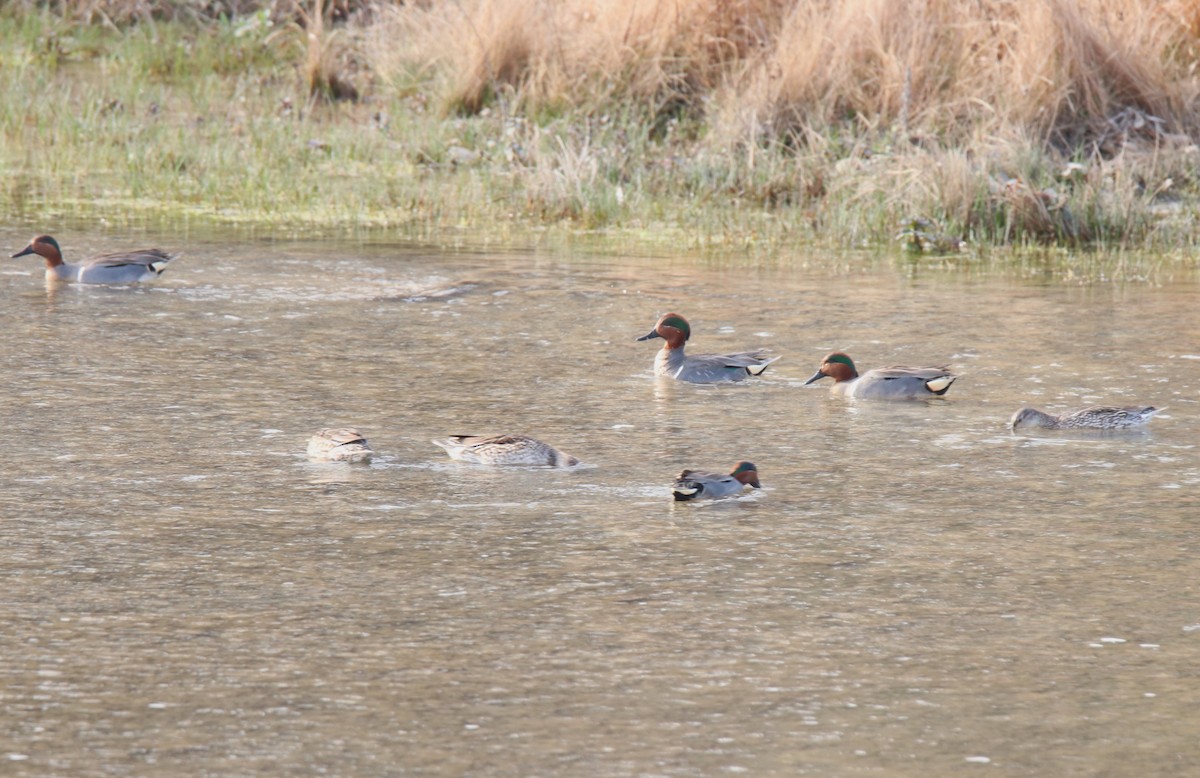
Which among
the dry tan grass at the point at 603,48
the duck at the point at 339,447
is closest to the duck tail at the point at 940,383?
the duck at the point at 339,447

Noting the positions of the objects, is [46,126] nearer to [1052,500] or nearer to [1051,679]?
[1052,500]

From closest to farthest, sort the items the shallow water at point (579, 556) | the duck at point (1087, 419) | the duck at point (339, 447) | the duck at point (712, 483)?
1. the shallow water at point (579, 556)
2. the duck at point (712, 483)
3. the duck at point (339, 447)
4. the duck at point (1087, 419)

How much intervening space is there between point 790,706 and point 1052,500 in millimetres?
2477

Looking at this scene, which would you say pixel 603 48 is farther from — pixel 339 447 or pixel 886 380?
pixel 339 447

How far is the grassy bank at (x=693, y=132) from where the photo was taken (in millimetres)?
14320

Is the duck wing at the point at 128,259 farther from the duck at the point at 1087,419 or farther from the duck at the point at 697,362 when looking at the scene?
the duck at the point at 1087,419

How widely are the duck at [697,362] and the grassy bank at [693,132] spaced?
4577mm

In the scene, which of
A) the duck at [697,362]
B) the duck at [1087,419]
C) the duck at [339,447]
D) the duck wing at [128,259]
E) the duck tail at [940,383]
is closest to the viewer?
the duck at [339,447]

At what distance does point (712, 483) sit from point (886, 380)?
2.26 meters

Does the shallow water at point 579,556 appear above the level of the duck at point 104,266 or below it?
below

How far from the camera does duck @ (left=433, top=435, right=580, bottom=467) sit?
6.99m

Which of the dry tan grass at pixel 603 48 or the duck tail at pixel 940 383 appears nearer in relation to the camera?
the duck tail at pixel 940 383

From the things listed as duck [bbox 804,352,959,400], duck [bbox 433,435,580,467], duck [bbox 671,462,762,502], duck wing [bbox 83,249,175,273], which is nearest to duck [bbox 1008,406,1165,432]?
duck [bbox 804,352,959,400]

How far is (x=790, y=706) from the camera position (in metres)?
4.64
